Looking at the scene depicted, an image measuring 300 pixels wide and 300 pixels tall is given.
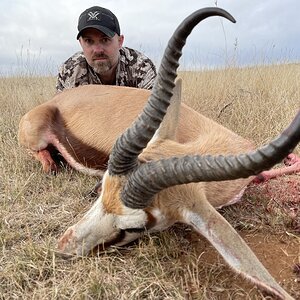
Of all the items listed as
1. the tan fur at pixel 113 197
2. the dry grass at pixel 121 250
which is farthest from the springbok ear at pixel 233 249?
the tan fur at pixel 113 197

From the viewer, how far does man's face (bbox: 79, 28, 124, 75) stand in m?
6.02

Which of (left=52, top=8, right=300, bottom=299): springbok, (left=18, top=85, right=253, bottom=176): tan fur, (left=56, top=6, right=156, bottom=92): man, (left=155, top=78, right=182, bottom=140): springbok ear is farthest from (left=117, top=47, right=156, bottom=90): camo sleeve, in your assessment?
(left=52, top=8, right=300, bottom=299): springbok

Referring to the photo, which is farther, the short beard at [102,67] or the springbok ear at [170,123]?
the short beard at [102,67]

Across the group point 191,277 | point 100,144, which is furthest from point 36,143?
point 191,277

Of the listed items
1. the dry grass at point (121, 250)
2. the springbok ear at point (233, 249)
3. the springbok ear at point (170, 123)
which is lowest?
the dry grass at point (121, 250)

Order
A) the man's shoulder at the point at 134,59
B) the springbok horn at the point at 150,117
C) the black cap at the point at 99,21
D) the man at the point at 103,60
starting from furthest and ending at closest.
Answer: the man's shoulder at the point at 134,59
the man at the point at 103,60
the black cap at the point at 99,21
the springbok horn at the point at 150,117

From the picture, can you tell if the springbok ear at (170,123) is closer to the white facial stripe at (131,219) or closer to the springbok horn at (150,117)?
the springbok horn at (150,117)

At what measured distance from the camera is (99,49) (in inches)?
236

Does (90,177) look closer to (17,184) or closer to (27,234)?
(17,184)

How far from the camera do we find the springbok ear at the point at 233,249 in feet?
7.42

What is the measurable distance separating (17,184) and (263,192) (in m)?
2.21

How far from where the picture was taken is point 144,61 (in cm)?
652

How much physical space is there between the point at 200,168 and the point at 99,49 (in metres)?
4.10

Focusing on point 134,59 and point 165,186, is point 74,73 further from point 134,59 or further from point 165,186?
point 165,186
